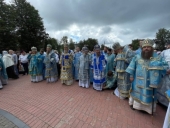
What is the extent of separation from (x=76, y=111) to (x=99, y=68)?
232 cm

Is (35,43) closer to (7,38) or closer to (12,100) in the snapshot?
(7,38)

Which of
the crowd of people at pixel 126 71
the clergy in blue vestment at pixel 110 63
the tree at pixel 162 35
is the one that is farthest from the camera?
the tree at pixel 162 35

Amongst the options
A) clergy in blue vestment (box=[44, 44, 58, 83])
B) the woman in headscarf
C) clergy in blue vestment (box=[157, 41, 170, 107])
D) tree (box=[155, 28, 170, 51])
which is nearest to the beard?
clergy in blue vestment (box=[157, 41, 170, 107])

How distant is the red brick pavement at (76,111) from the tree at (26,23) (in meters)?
21.8

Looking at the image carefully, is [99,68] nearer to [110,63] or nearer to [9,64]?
[110,63]

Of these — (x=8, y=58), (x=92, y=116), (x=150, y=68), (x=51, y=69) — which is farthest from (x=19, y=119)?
(x=8, y=58)

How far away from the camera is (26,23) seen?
22672mm

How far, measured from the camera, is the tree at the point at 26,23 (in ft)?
72.9

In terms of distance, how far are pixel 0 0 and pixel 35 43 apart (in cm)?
940

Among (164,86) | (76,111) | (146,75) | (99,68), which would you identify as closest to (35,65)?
(99,68)

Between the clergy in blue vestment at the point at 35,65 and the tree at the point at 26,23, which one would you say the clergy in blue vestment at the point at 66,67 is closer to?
the clergy in blue vestment at the point at 35,65

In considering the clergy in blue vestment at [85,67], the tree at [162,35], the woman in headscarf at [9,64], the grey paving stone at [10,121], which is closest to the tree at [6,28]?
the woman in headscarf at [9,64]

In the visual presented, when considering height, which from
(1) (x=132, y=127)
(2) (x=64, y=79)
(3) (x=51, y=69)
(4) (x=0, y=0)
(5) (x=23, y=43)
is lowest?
(1) (x=132, y=127)

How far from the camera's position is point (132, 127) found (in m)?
2.62
